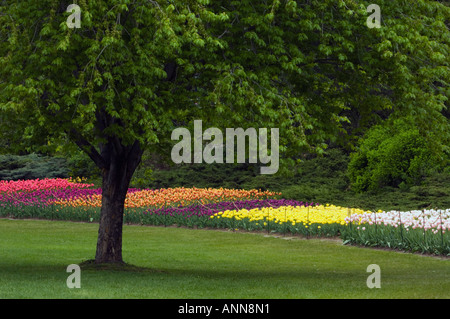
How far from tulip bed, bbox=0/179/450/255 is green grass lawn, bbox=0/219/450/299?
0.53m

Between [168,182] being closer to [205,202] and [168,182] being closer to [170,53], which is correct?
[205,202]

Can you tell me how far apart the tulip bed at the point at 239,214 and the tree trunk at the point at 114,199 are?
6.20m

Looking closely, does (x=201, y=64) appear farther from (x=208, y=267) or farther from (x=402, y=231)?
(x=402, y=231)

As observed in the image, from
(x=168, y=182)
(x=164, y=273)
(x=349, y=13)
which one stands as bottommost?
(x=164, y=273)

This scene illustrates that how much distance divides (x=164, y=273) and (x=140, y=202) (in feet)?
36.1

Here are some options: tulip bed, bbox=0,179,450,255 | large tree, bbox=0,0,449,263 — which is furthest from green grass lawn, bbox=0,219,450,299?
large tree, bbox=0,0,449,263

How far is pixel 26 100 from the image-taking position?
31.1 feet

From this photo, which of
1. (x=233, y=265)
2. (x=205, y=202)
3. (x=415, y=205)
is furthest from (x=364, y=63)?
(x=205, y=202)

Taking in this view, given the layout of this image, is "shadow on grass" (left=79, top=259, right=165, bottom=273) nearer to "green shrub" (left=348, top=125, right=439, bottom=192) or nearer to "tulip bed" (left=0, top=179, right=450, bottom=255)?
"tulip bed" (left=0, top=179, right=450, bottom=255)

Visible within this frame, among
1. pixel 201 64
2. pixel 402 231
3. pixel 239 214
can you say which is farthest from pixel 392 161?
pixel 201 64

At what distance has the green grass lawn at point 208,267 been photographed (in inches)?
377

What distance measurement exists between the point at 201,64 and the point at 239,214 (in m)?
9.90

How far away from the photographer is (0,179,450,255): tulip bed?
15.2 meters

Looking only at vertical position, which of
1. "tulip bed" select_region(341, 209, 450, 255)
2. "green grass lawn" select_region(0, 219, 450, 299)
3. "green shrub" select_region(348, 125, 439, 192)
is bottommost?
"green grass lawn" select_region(0, 219, 450, 299)
